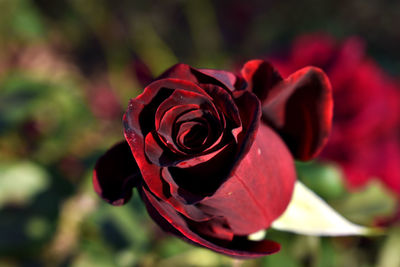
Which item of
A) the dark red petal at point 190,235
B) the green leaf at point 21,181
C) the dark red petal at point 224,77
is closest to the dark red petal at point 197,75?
the dark red petal at point 224,77

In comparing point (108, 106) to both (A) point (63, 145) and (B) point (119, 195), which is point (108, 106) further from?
(B) point (119, 195)

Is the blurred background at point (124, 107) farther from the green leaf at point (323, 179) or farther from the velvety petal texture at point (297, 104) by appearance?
the velvety petal texture at point (297, 104)

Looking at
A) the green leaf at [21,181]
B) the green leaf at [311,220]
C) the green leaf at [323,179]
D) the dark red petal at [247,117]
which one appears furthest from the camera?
the green leaf at [21,181]

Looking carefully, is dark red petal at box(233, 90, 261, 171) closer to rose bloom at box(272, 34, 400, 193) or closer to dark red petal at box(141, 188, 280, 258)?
dark red petal at box(141, 188, 280, 258)

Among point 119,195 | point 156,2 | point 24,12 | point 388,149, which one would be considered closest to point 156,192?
point 119,195

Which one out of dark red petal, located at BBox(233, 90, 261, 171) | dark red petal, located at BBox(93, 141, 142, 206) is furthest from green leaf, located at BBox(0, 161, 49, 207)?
dark red petal, located at BBox(233, 90, 261, 171)

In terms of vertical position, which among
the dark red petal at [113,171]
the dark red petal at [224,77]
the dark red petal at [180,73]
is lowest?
the dark red petal at [113,171]

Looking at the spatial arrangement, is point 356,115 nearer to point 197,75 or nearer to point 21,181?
point 197,75
